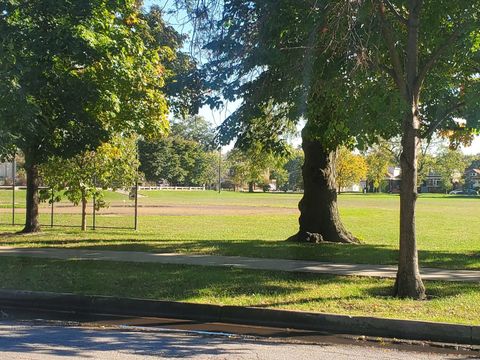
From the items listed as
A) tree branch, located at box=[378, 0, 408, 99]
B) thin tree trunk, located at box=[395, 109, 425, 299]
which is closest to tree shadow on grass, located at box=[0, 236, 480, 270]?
thin tree trunk, located at box=[395, 109, 425, 299]

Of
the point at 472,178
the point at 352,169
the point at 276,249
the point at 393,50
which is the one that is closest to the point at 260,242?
the point at 276,249

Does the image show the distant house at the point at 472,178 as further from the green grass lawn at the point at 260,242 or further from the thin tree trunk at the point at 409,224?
the thin tree trunk at the point at 409,224

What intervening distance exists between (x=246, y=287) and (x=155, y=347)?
3.38 m

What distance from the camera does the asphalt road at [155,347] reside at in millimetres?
5926

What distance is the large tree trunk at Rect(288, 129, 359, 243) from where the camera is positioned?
1697 centimetres

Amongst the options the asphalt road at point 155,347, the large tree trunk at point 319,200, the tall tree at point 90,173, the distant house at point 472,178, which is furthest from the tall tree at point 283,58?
the distant house at point 472,178

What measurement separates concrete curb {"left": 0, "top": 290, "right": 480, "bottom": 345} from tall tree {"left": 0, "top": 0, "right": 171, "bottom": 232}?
483 centimetres

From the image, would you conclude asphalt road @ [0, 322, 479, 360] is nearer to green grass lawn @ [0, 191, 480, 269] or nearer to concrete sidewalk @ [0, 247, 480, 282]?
concrete sidewalk @ [0, 247, 480, 282]

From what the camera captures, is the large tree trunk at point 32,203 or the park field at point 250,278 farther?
the large tree trunk at point 32,203

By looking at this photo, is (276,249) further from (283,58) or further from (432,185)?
(432,185)

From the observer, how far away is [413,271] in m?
8.74

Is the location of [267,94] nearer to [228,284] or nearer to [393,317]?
[228,284]

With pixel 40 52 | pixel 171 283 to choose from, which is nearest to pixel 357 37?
pixel 171 283

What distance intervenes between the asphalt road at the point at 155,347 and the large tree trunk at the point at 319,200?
33.9 feet
